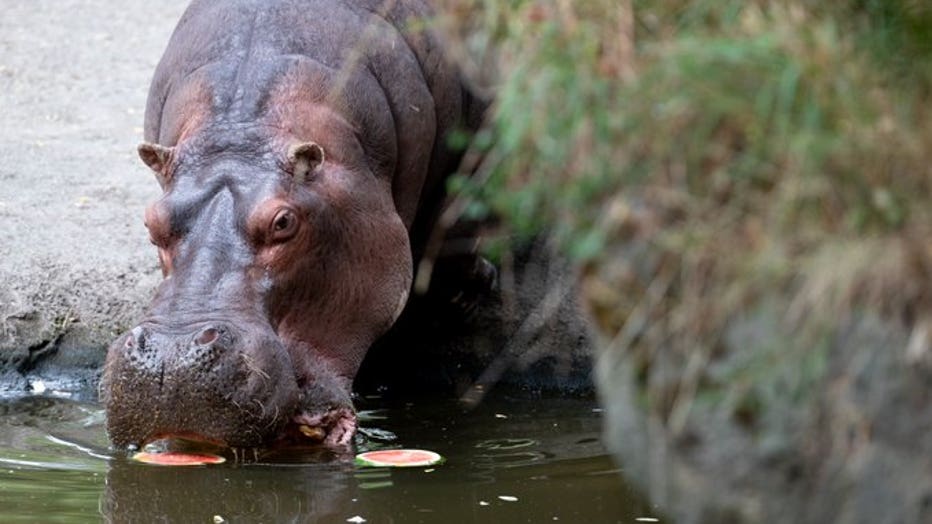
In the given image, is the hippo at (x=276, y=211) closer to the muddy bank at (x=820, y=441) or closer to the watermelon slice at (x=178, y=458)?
the watermelon slice at (x=178, y=458)

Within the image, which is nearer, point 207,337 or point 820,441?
point 820,441

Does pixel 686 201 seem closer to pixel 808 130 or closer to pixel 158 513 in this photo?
pixel 808 130

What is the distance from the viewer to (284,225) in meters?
6.70

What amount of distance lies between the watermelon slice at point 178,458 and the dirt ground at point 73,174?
175 cm

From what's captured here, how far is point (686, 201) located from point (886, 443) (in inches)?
24.3

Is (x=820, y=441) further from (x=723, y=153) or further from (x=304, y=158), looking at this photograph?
(x=304, y=158)

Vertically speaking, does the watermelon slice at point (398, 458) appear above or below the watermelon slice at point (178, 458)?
below

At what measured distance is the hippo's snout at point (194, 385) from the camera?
619 centimetres

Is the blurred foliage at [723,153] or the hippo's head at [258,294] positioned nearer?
the blurred foliage at [723,153]

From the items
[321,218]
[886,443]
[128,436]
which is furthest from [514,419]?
[886,443]

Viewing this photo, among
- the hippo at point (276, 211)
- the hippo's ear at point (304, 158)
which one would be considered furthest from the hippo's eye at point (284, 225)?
the hippo's ear at point (304, 158)

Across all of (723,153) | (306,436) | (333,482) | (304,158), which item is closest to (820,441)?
(723,153)

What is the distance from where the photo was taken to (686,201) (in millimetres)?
3459

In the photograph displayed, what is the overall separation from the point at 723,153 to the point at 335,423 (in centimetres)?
361
